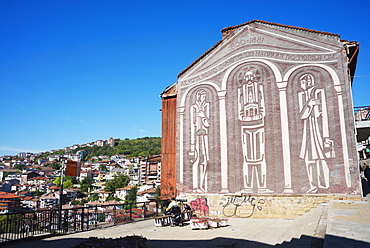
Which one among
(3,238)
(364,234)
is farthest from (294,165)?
(3,238)

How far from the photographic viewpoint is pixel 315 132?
17562 mm

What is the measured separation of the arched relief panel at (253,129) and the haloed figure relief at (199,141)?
1.83 metres

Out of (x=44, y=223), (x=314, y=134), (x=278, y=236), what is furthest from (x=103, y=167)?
(x=278, y=236)

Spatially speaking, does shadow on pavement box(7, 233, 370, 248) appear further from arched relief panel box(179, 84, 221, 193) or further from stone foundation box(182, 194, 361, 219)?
arched relief panel box(179, 84, 221, 193)

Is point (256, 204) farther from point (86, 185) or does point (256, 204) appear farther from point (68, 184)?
point (68, 184)

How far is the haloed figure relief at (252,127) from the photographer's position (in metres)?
18.8

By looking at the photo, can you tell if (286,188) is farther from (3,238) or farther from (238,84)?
(3,238)

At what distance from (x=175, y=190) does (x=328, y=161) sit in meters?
10.8

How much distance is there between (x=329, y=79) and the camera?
1781cm

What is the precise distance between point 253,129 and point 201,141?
4.05 m

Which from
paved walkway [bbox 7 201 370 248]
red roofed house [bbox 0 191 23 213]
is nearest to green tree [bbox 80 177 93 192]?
red roofed house [bbox 0 191 23 213]

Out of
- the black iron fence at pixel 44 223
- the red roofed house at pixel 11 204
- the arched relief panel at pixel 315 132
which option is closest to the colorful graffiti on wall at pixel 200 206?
the black iron fence at pixel 44 223

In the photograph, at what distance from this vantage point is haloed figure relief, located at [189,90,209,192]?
20.8m

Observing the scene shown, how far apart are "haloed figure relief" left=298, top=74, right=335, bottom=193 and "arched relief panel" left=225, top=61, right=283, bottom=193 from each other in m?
1.59
